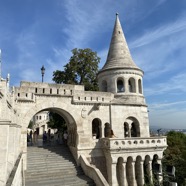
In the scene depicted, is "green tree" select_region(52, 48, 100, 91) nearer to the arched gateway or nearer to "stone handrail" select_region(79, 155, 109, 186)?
the arched gateway

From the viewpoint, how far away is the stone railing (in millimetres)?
13844

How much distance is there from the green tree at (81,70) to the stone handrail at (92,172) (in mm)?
8640

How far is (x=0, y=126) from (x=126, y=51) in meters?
15.3

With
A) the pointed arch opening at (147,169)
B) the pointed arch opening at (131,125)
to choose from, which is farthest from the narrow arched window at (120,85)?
the pointed arch opening at (147,169)

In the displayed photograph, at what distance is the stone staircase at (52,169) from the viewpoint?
11.8 meters

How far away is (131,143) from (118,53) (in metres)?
8.52

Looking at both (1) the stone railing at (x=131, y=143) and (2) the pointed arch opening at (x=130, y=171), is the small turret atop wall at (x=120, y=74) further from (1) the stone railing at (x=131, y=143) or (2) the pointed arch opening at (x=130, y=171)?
(2) the pointed arch opening at (x=130, y=171)

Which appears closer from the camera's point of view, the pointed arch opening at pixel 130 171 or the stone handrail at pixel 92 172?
the stone handrail at pixel 92 172

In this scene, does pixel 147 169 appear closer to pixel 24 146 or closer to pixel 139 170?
pixel 139 170

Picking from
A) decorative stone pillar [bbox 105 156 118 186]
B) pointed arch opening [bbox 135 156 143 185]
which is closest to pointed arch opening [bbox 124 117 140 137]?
pointed arch opening [bbox 135 156 143 185]

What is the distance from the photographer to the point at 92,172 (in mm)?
12391

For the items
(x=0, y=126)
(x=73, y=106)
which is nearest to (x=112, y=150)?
(x=73, y=106)

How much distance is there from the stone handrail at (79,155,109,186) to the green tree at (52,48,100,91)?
28.3ft

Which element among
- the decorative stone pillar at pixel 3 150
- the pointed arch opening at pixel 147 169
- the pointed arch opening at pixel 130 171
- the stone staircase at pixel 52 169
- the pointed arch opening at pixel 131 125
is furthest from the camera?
the pointed arch opening at pixel 131 125
